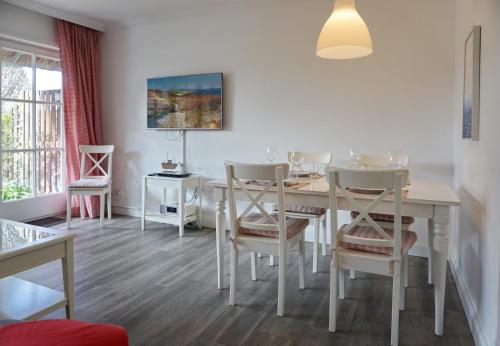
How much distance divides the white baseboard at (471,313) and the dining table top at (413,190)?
660 millimetres

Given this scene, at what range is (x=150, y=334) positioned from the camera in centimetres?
202

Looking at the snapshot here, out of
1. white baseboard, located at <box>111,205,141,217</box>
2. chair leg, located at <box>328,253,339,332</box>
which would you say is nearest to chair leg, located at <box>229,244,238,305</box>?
chair leg, located at <box>328,253,339,332</box>

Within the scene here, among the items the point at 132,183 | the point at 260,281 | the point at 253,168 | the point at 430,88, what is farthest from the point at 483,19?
the point at 132,183

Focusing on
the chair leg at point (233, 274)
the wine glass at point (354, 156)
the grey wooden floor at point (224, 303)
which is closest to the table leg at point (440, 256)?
the grey wooden floor at point (224, 303)

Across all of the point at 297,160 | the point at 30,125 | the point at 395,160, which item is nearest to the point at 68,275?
the point at 297,160

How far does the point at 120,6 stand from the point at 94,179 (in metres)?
2.05

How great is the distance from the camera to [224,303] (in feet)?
7.87

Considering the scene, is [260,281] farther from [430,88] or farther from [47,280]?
[430,88]

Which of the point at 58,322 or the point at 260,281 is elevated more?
the point at 58,322

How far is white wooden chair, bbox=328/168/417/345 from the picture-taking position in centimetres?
184

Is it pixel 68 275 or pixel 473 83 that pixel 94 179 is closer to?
pixel 68 275

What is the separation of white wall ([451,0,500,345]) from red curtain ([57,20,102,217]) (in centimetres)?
417

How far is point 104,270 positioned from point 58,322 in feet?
6.26

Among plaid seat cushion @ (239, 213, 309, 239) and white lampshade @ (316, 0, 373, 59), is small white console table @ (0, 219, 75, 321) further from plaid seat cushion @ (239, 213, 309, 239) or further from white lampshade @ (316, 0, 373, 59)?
white lampshade @ (316, 0, 373, 59)
